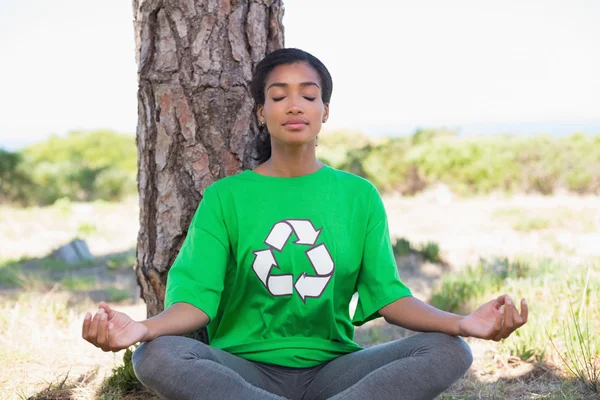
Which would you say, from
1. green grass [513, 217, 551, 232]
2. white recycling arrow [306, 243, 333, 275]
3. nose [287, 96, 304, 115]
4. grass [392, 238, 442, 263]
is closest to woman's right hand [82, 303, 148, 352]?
white recycling arrow [306, 243, 333, 275]

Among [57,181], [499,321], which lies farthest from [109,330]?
[57,181]

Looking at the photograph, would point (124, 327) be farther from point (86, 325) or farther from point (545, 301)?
point (545, 301)

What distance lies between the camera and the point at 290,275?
7.97ft

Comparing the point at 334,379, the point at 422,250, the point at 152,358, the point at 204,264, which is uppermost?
the point at 204,264

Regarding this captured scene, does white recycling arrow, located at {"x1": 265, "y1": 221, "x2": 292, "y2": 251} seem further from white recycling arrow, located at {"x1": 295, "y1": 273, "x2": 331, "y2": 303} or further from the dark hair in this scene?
the dark hair

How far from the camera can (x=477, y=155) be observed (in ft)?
40.6

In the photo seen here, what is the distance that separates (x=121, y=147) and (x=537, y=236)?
56.3 ft

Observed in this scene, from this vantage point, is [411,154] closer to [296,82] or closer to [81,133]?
[296,82]

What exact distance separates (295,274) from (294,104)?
1.98ft

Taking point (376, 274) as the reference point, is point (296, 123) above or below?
above

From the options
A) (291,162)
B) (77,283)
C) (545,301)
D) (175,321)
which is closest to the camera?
(175,321)

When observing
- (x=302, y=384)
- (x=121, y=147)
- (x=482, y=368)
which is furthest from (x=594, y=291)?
(x=121, y=147)

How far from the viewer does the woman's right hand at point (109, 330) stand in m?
1.96

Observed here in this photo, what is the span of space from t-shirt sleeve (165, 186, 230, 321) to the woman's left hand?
83 centimetres
